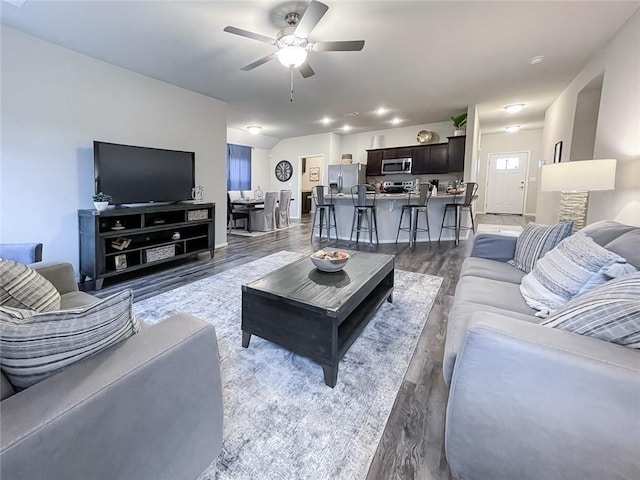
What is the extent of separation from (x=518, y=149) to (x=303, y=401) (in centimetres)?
1060

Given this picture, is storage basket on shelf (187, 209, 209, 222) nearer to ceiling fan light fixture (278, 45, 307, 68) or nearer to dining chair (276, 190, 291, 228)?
ceiling fan light fixture (278, 45, 307, 68)

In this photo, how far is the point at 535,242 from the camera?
7.43 feet

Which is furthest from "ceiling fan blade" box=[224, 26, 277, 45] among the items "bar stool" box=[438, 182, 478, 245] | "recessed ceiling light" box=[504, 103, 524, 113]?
"recessed ceiling light" box=[504, 103, 524, 113]

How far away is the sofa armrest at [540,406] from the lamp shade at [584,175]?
2.26 m

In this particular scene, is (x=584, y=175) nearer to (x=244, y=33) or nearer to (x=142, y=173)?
(x=244, y=33)

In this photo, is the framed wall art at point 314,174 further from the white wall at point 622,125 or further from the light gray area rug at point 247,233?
the white wall at point 622,125

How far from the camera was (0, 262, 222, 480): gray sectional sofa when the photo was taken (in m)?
0.62

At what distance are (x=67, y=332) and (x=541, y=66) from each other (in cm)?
533

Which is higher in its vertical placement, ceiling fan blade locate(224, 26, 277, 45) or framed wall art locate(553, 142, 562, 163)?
ceiling fan blade locate(224, 26, 277, 45)

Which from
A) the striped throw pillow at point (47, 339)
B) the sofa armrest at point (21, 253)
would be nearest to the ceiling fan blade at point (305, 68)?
the sofa armrest at point (21, 253)

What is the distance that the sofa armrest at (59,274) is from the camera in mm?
1802

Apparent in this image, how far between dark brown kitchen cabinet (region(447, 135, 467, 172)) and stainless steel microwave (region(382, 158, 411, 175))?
106 cm

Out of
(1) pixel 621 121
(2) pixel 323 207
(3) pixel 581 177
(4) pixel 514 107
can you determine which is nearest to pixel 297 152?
(2) pixel 323 207

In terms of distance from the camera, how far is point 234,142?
329 inches
